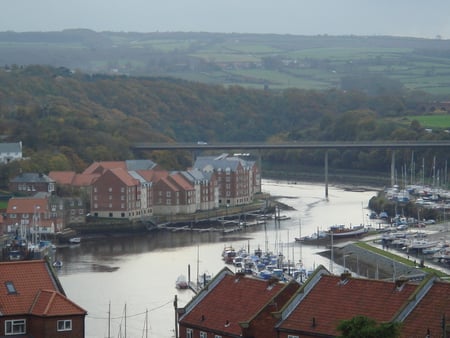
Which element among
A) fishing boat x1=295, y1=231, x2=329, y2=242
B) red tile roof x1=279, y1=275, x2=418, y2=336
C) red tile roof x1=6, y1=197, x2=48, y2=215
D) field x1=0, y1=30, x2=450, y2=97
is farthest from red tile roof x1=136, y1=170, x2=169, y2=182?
field x1=0, y1=30, x2=450, y2=97

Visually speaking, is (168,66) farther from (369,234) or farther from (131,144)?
(369,234)

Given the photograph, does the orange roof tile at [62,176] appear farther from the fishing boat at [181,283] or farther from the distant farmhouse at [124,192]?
A: the fishing boat at [181,283]

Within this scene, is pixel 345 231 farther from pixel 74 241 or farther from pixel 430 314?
pixel 430 314

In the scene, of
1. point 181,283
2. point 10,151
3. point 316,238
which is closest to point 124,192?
point 10,151

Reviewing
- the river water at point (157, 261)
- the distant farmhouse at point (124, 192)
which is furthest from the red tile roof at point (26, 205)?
the river water at point (157, 261)

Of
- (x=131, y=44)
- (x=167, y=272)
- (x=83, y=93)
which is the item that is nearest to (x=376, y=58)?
(x=131, y=44)
